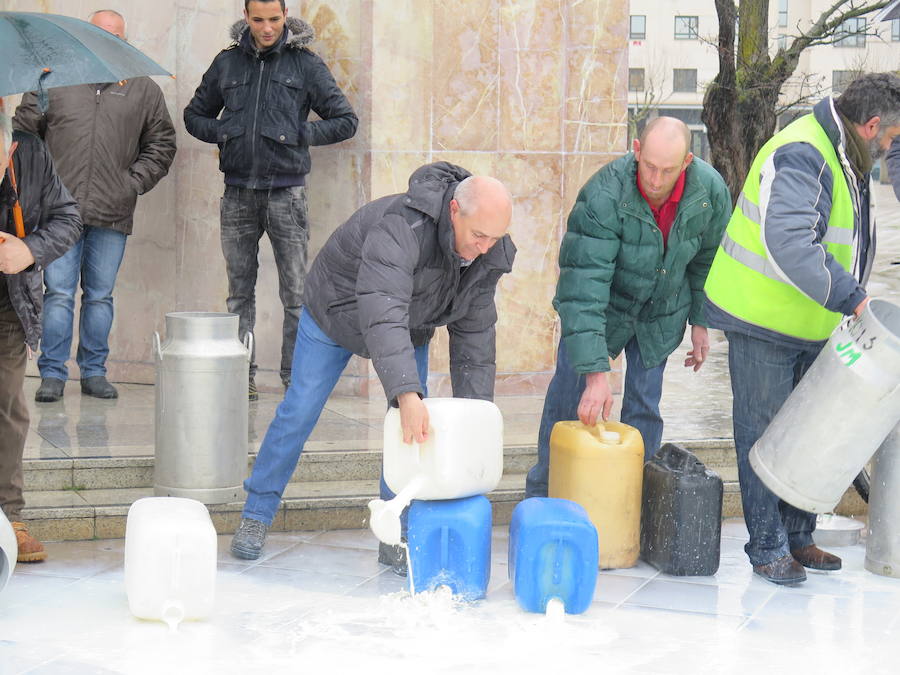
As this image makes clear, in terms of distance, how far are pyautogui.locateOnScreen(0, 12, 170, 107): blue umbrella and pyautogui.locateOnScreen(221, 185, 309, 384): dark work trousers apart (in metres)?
2.53

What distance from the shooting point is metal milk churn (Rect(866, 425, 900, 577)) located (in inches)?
204

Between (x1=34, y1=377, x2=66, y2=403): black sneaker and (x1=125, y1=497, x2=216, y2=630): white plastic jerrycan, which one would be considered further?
(x1=34, y1=377, x2=66, y2=403): black sneaker

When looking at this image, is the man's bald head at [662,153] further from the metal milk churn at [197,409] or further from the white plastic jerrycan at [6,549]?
the white plastic jerrycan at [6,549]

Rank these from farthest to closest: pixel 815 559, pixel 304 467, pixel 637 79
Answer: pixel 637 79
pixel 304 467
pixel 815 559

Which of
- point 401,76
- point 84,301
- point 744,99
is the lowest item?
point 84,301

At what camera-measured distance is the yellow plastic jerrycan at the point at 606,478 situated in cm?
503

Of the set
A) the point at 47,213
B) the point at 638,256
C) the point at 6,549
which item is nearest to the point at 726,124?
the point at 638,256

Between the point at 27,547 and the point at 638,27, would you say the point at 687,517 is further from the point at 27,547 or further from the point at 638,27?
the point at 638,27

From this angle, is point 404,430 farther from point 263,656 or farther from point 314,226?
point 314,226

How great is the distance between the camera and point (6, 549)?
4.20 m

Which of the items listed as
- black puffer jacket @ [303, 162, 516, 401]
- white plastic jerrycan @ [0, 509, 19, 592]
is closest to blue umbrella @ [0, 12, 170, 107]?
black puffer jacket @ [303, 162, 516, 401]

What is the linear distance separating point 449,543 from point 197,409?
1454mm

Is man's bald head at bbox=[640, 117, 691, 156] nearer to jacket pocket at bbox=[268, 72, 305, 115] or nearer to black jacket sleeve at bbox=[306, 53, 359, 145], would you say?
black jacket sleeve at bbox=[306, 53, 359, 145]

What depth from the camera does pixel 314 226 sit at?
779 centimetres
